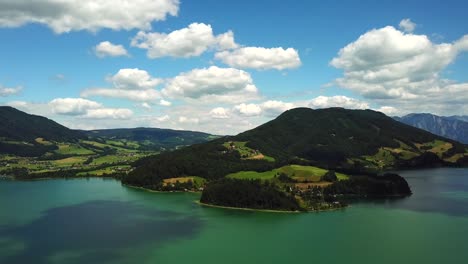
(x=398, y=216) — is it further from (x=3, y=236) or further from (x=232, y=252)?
(x=3, y=236)

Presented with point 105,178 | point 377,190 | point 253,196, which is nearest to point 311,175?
point 377,190

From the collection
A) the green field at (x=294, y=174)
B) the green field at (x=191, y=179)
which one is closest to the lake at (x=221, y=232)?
the green field at (x=191, y=179)

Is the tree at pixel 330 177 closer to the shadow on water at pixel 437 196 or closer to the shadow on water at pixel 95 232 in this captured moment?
the shadow on water at pixel 437 196

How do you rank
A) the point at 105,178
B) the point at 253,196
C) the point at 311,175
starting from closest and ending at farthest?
the point at 253,196 < the point at 311,175 < the point at 105,178

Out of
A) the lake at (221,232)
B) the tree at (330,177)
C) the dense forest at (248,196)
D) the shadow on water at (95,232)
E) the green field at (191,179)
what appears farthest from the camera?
the green field at (191,179)

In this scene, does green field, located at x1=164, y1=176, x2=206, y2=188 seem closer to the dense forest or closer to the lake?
the lake

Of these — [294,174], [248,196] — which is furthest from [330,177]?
[248,196]
